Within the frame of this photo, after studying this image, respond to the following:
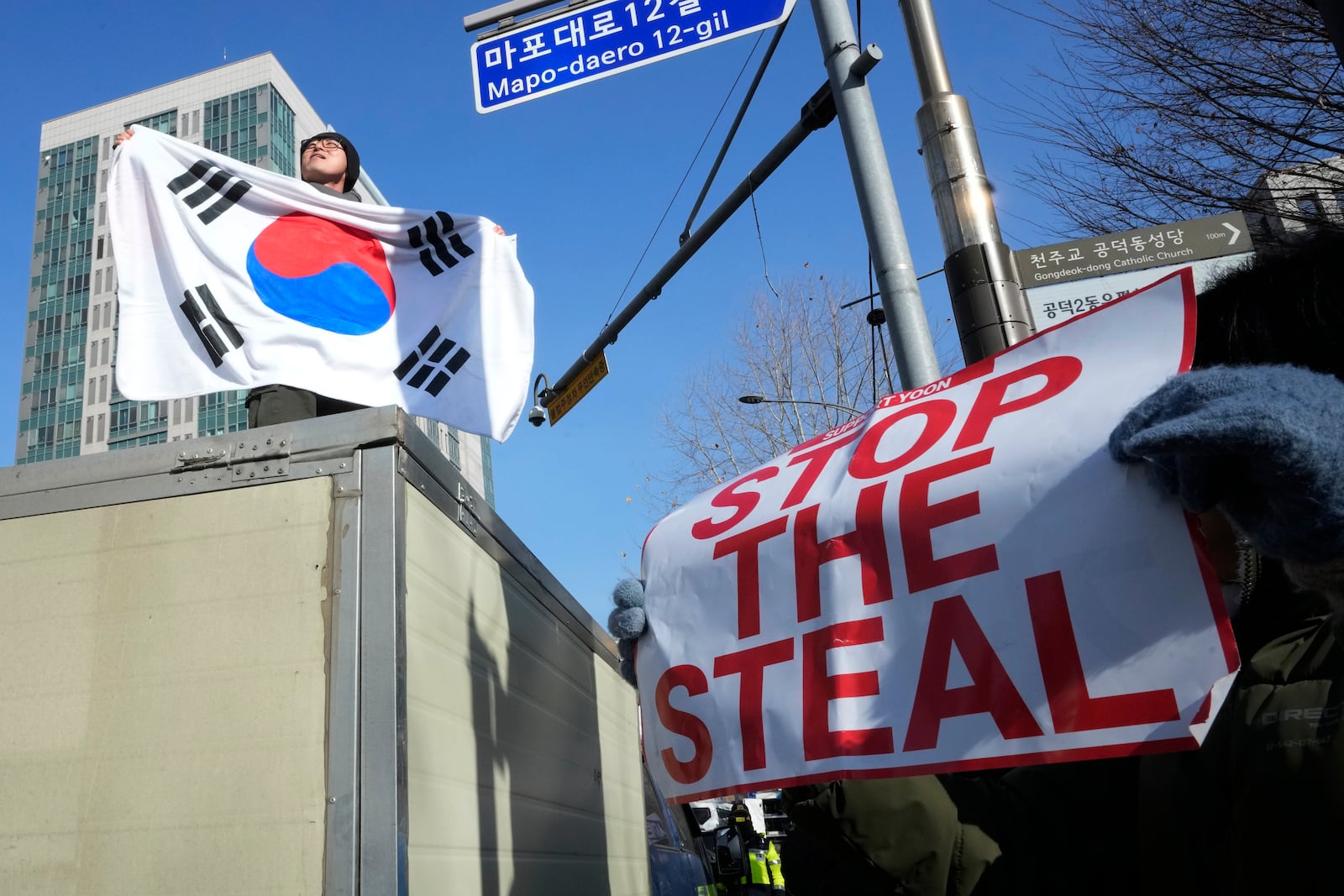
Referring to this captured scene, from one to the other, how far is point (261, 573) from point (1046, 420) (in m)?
1.52

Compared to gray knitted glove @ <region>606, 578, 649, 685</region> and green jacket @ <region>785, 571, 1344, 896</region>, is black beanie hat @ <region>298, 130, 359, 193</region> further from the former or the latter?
green jacket @ <region>785, 571, 1344, 896</region>

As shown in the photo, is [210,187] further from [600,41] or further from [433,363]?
[600,41]

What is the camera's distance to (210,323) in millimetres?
3654

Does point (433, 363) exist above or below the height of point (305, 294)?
below

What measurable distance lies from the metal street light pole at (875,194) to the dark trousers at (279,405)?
2710 millimetres

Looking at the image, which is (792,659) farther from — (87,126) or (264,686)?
(87,126)

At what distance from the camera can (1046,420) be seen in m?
1.80

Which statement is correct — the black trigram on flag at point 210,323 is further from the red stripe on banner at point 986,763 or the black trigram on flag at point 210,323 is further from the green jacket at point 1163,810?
the green jacket at point 1163,810

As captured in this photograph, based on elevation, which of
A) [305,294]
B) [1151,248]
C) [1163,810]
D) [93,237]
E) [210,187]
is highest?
[93,237]

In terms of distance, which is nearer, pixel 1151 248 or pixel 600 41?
pixel 600 41

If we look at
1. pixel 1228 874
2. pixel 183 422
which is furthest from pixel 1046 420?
pixel 183 422

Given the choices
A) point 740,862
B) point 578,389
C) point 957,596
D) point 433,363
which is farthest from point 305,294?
point 740,862

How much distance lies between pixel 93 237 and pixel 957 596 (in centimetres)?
8248

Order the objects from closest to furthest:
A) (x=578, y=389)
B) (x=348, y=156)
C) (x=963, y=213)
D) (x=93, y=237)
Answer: (x=348, y=156), (x=963, y=213), (x=578, y=389), (x=93, y=237)
